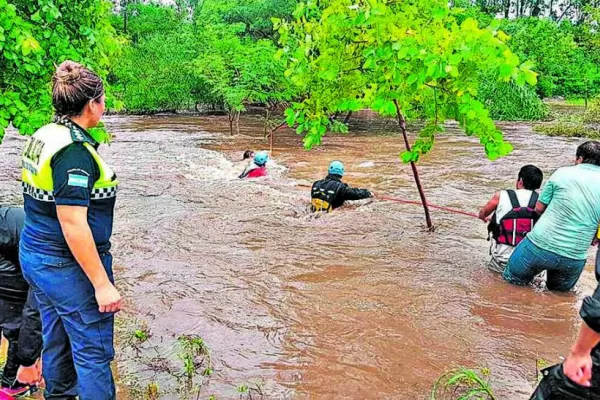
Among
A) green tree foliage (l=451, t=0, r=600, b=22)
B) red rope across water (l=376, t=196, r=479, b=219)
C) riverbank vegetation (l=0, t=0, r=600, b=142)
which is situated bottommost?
red rope across water (l=376, t=196, r=479, b=219)

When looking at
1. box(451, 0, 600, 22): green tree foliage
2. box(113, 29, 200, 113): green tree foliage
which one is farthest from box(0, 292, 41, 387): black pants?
box(451, 0, 600, 22): green tree foliage

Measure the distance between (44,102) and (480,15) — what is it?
31.3 meters

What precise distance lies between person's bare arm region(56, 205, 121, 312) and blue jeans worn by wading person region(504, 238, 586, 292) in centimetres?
411

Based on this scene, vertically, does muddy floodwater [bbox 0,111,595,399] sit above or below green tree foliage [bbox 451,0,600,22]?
below

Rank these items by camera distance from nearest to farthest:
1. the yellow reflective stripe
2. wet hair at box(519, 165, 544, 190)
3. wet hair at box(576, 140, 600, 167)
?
1. the yellow reflective stripe
2. wet hair at box(576, 140, 600, 167)
3. wet hair at box(519, 165, 544, 190)

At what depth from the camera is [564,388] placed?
2.68 meters

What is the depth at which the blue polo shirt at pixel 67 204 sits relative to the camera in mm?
2646

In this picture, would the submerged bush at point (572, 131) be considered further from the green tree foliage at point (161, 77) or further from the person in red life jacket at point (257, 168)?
the green tree foliage at point (161, 77)

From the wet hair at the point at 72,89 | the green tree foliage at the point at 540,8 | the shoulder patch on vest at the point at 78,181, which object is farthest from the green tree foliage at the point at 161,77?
the green tree foliage at the point at 540,8

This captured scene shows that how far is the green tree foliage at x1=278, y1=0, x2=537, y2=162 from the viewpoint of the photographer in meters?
5.33

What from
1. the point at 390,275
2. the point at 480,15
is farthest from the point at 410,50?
the point at 480,15

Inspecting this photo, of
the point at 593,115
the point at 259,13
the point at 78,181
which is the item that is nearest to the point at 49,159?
the point at 78,181

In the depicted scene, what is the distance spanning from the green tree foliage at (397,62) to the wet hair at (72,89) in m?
3.14

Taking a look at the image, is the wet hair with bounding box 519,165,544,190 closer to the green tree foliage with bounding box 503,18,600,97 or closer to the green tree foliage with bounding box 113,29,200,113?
the green tree foliage with bounding box 113,29,200,113
